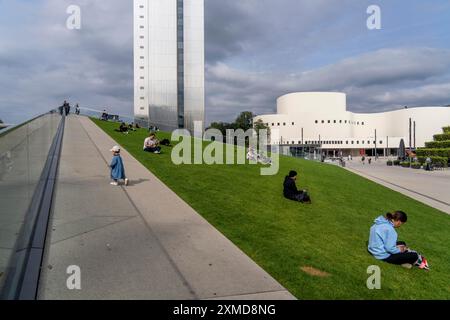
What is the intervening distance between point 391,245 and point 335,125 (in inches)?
4619

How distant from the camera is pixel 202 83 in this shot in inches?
2783

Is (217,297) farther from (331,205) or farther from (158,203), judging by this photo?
(331,205)

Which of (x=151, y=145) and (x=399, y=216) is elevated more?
(x=151, y=145)

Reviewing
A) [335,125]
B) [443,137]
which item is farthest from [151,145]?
[335,125]

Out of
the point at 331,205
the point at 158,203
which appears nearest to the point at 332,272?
the point at 158,203

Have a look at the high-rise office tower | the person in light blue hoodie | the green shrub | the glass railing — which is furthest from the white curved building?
the glass railing

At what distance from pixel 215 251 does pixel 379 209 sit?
28.5 ft

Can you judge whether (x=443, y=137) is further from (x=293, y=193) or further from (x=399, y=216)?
(x=399, y=216)

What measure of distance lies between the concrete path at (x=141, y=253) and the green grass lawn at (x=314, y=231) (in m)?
0.44

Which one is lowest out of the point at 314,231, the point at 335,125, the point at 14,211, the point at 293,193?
the point at 314,231

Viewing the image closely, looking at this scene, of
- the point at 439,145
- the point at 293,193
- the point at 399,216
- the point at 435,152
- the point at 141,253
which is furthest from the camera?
the point at 439,145

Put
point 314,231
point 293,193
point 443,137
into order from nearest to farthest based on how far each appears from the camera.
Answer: point 314,231 < point 293,193 < point 443,137

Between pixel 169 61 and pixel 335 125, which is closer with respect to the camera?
pixel 169 61

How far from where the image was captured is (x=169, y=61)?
69.6 m
